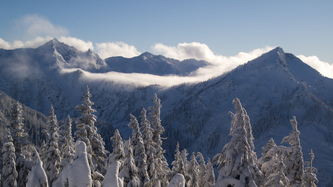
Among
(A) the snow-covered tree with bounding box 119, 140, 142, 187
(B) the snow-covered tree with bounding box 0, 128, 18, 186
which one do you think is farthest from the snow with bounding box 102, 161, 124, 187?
(B) the snow-covered tree with bounding box 0, 128, 18, 186

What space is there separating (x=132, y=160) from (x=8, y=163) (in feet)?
41.0

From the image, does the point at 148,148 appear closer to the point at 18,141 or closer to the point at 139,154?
the point at 139,154

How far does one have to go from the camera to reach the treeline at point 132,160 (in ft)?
35.9

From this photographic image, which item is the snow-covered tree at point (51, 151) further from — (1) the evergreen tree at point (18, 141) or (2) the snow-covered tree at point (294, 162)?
(2) the snow-covered tree at point (294, 162)

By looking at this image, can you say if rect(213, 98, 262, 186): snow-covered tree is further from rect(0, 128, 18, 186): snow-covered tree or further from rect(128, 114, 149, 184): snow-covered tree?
rect(0, 128, 18, 186): snow-covered tree

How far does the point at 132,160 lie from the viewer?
1981cm

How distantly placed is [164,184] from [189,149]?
175953 millimetres

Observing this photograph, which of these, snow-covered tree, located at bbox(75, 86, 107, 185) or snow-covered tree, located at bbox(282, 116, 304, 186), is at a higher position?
snow-covered tree, located at bbox(75, 86, 107, 185)

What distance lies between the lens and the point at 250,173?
44.7 ft

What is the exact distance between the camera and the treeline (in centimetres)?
1093

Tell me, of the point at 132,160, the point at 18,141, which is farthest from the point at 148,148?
the point at 18,141

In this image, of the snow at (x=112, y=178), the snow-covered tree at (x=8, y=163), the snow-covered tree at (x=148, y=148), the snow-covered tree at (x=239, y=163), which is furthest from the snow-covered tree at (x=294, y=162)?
the snow-covered tree at (x=8, y=163)

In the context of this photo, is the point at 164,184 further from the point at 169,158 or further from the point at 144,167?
the point at 169,158

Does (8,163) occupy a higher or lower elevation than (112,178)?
lower
